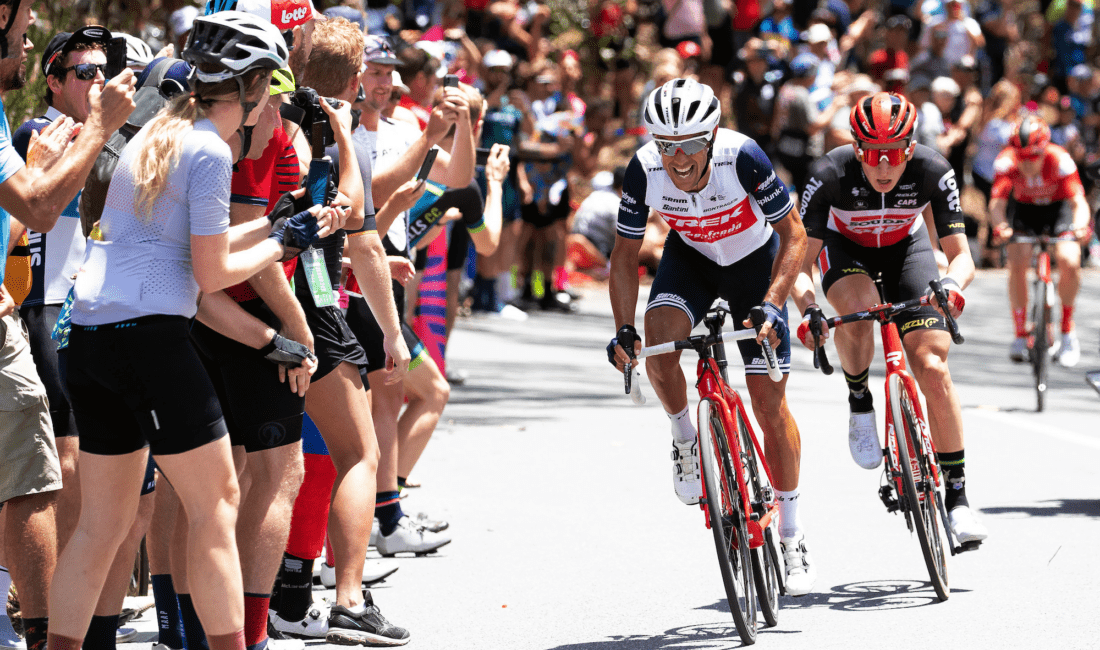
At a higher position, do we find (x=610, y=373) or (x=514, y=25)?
(x=514, y=25)

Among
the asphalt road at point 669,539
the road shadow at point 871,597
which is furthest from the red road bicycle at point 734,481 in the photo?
the road shadow at point 871,597

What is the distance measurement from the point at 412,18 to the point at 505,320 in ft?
13.1

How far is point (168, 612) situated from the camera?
5098mm

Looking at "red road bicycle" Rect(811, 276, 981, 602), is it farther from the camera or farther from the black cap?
the black cap

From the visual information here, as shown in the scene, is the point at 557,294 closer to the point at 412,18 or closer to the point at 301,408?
the point at 412,18

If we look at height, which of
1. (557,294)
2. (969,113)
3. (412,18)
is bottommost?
(557,294)

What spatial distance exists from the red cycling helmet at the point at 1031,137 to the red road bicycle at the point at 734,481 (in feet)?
26.3

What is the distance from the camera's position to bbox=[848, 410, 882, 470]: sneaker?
7.00m

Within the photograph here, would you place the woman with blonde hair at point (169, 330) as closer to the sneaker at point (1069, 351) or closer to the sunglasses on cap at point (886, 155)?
the sunglasses on cap at point (886, 155)

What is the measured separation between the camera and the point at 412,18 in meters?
17.3

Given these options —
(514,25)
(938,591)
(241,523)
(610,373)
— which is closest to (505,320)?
(610,373)

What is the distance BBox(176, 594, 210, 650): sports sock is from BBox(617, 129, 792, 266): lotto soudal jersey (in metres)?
2.42

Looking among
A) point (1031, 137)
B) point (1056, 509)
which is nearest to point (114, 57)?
point (1056, 509)

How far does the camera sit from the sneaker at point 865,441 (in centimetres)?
700
